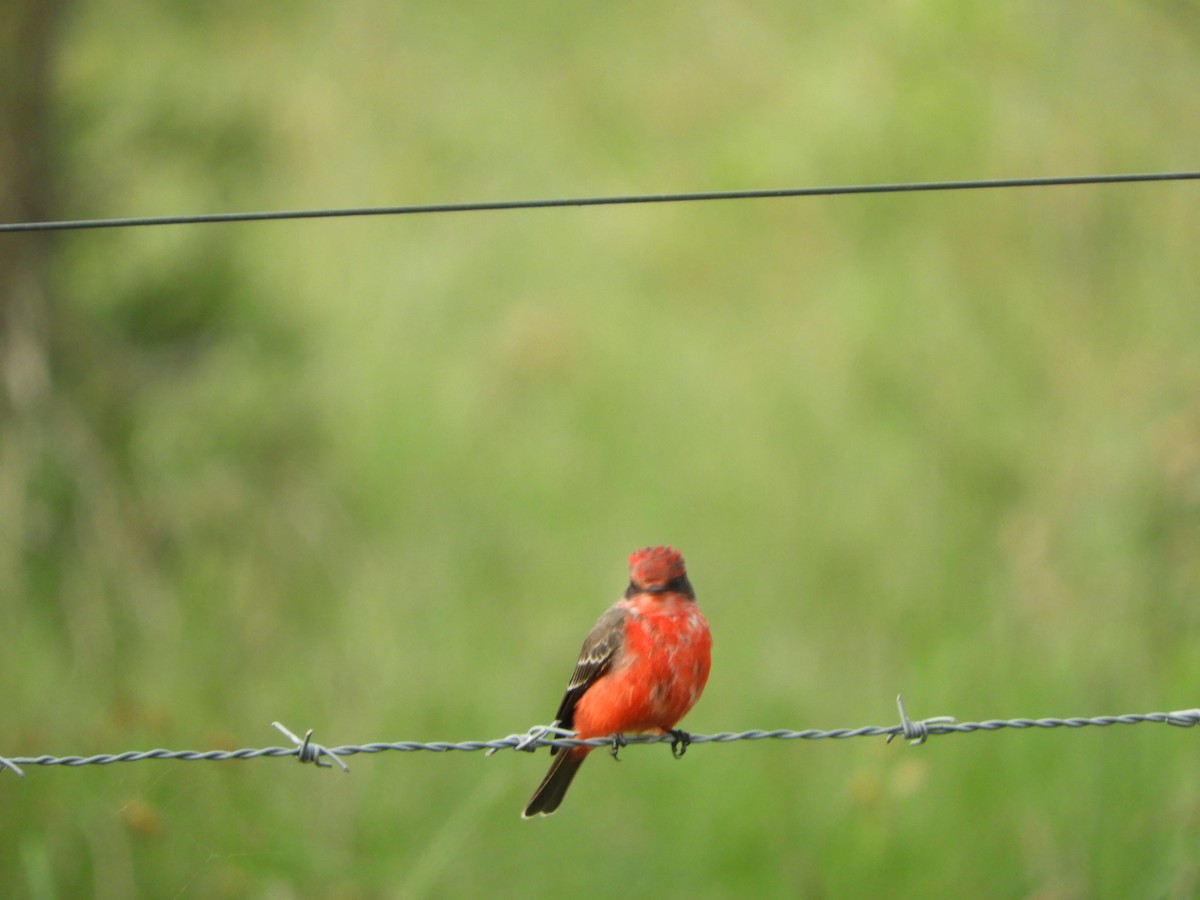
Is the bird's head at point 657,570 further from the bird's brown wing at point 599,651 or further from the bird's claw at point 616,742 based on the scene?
the bird's claw at point 616,742

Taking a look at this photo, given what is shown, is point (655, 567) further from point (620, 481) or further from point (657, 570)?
point (620, 481)

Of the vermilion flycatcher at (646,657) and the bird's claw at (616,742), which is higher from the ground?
the vermilion flycatcher at (646,657)

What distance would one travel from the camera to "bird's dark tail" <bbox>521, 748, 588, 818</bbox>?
15.7 ft

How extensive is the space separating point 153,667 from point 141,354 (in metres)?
1.77

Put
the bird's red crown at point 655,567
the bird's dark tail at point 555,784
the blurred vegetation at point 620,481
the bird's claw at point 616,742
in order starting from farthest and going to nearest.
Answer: the blurred vegetation at point 620,481, the bird's dark tail at point 555,784, the bird's red crown at point 655,567, the bird's claw at point 616,742

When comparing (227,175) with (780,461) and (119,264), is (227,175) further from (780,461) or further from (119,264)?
(780,461)

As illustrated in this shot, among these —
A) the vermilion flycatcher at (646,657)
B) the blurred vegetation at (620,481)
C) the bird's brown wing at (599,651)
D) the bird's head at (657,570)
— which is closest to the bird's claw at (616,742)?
the vermilion flycatcher at (646,657)

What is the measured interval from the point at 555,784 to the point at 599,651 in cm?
51

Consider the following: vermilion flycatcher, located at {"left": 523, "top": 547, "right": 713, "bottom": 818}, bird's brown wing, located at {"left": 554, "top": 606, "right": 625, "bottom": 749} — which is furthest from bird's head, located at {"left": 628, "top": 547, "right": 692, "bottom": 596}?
bird's brown wing, located at {"left": 554, "top": 606, "right": 625, "bottom": 749}

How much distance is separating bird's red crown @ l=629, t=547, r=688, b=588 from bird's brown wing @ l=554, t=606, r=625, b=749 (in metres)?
0.12

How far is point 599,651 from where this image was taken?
182 inches

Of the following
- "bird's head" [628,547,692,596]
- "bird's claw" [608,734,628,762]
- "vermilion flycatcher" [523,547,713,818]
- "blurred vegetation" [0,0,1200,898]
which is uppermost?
"blurred vegetation" [0,0,1200,898]

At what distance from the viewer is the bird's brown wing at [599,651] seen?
4598mm

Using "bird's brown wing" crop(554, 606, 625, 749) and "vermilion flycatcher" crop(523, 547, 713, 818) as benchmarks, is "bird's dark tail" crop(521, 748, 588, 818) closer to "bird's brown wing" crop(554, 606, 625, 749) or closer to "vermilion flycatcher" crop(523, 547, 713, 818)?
"vermilion flycatcher" crop(523, 547, 713, 818)
